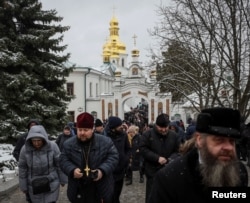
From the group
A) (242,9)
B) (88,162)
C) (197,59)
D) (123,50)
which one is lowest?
(88,162)

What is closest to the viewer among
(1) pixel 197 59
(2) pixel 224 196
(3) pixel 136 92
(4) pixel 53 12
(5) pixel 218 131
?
(2) pixel 224 196

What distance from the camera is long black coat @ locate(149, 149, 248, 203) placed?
2666 mm

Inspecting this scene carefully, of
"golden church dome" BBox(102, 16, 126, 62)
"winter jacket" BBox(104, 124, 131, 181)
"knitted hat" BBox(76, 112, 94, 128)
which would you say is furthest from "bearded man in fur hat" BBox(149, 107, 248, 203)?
"golden church dome" BBox(102, 16, 126, 62)

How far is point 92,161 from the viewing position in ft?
18.5

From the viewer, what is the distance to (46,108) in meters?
20.8

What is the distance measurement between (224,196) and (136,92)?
5425 cm

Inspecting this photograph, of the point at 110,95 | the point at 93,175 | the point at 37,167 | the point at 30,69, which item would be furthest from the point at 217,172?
the point at 110,95

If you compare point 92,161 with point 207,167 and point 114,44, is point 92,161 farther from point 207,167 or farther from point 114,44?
point 114,44

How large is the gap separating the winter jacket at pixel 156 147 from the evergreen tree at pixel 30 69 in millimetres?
12582

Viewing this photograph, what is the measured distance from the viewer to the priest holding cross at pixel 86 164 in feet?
18.3

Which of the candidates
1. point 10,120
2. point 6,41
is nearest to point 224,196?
point 10,120

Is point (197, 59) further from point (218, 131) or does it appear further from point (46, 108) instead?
point (218, 131)

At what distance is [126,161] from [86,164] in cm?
269

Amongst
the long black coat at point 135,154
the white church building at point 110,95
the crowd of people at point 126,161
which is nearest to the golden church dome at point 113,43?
the white church building at point 110,95
